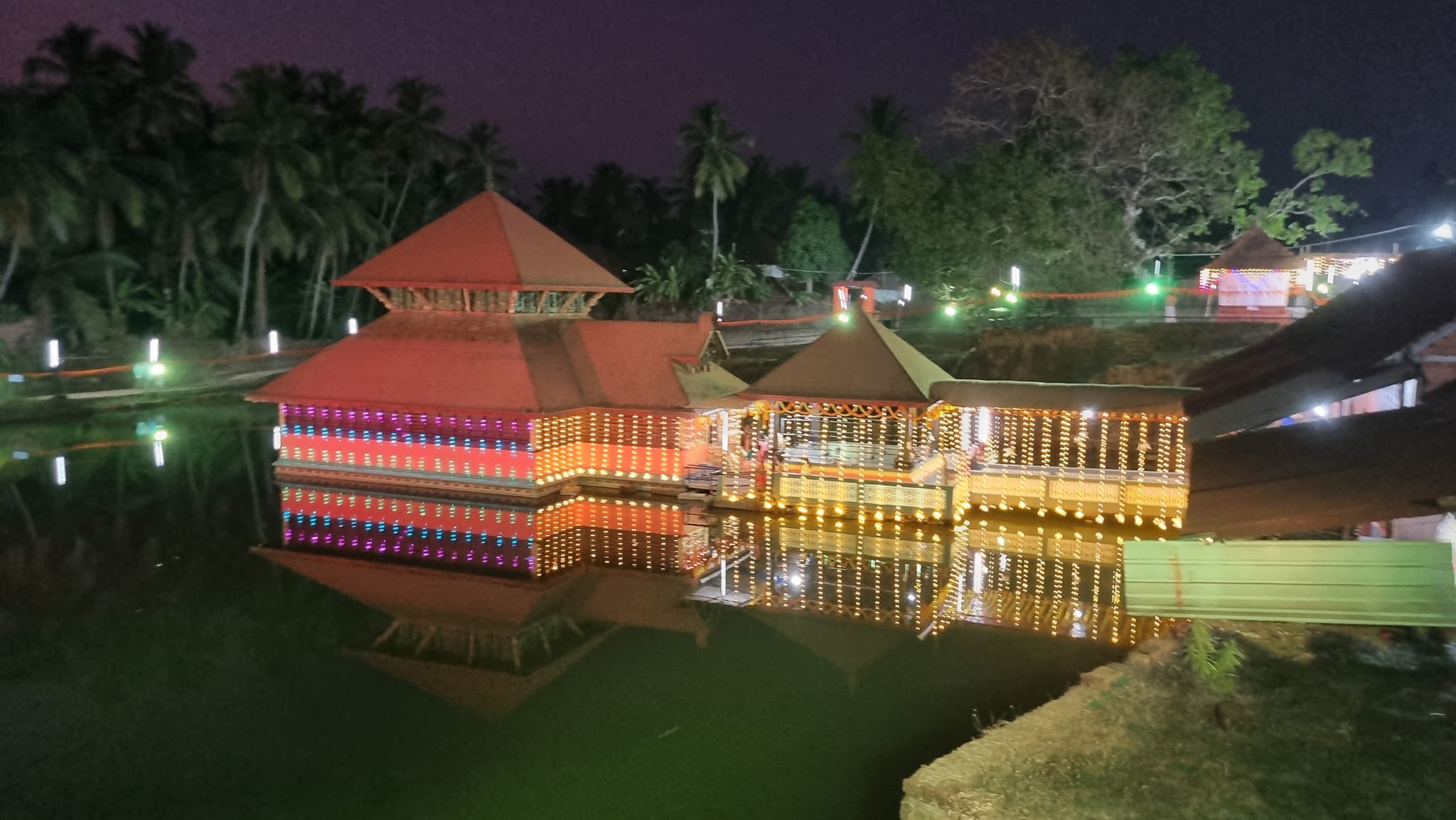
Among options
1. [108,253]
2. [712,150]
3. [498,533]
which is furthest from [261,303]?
[498,533]

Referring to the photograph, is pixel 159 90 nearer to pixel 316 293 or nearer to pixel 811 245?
pixel 316 293

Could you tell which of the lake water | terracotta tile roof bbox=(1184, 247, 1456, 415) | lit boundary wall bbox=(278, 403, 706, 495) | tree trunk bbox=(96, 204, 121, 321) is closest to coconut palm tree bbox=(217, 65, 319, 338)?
tree trunk bbox=(96, 204, 121, 321)

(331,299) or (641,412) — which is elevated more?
(331,299)

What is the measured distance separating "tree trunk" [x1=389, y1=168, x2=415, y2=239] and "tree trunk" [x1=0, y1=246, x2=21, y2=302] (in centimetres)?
1330

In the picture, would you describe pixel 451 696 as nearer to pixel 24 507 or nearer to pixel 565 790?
pixel 565 790

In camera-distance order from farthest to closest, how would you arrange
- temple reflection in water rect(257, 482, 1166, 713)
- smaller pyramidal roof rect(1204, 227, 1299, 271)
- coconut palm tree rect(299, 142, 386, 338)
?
coconut palm tree rect(299, 142, 386, 338) < smaller pyramidal roof rect(1204, 227, 1299, 271) < temple reflection in water rect(257, 482, 1166, 713)

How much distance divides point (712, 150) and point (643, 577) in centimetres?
3475

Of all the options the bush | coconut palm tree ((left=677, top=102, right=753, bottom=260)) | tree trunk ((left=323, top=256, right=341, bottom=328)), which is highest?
coconut palm tree ((left=677, top=102, right=753, bottom=260))

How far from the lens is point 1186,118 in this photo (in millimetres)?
29188

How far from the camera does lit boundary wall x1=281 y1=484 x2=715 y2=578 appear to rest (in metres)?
13.9

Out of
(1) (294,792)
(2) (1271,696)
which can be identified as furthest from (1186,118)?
(1) (294,792)

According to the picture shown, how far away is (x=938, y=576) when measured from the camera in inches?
507

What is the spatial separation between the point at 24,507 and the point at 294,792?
42.8 feet

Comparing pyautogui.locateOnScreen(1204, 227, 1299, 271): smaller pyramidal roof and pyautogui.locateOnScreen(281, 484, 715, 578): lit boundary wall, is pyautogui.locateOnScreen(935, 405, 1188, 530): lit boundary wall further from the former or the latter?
pyautogui.locateOnScreen(1204, 227, 1299, 271): smaller pyramidal roof
